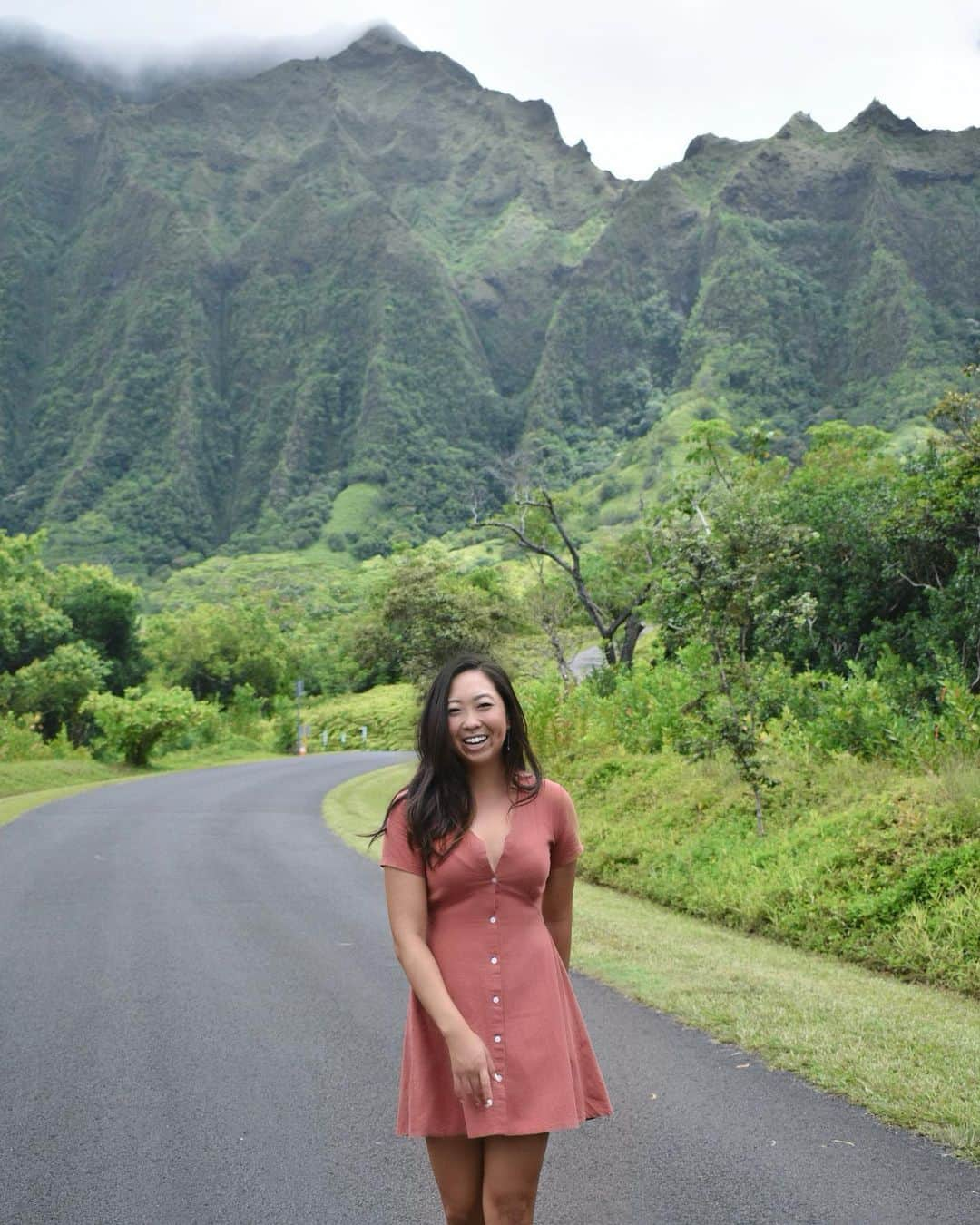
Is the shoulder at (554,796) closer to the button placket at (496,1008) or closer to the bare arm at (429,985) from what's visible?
the button placket at (496,1008)

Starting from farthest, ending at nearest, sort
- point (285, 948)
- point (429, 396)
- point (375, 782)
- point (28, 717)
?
point (429, 396) < point (28, 717) < point (375, 782) < point (285, 948)

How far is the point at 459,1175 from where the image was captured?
314 centimetres

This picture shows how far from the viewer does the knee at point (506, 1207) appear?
9.91 feet

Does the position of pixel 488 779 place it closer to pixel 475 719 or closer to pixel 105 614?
pixel 475 719

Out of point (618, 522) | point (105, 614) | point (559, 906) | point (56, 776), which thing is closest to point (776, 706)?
point (559, 906)

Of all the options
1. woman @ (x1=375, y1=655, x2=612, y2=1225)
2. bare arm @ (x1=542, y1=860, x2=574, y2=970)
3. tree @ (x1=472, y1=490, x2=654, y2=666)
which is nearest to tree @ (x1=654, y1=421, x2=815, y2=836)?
tree @ (x1=472, y1=490, x2=654, y2=666)

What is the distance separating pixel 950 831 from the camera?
9695mm

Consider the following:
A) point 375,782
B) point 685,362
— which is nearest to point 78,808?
point 375,782

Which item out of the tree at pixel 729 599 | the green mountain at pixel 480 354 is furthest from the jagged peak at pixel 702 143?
the tree at pixel 729 599

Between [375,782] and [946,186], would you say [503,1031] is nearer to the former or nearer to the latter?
[375,782]

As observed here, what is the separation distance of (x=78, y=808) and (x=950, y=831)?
16.4m

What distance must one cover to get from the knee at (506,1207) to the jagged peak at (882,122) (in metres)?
185

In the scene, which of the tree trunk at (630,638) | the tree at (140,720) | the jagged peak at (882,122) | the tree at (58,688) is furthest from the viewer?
the jagged peak at (882,122)

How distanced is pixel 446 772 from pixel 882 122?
615 feet
